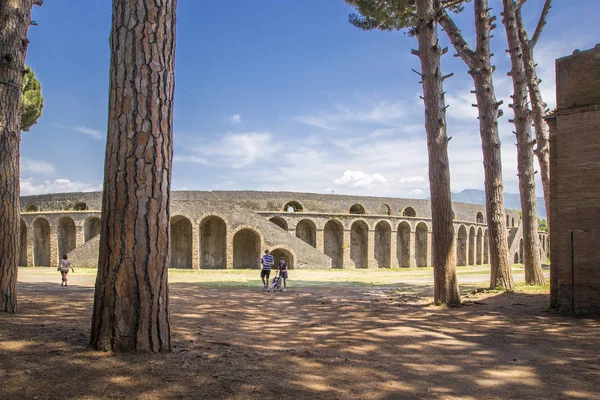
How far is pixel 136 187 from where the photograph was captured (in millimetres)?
4391

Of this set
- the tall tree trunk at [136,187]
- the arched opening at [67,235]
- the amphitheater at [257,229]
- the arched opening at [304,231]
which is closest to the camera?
the tall tree trunk at [136,187]

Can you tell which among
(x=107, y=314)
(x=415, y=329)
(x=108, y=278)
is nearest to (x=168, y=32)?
(x=108, y=278)

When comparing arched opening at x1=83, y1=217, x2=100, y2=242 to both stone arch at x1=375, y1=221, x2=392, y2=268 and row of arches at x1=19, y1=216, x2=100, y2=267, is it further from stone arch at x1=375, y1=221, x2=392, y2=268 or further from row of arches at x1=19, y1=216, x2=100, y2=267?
stone arch at x1=375, y1=221, x2=392, y2=268

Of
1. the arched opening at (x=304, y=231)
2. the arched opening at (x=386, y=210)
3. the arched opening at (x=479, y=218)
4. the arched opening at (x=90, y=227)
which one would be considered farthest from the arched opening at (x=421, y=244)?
the arched opening at (x=90, y=227)

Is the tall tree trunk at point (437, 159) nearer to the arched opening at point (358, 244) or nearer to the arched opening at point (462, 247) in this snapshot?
the arched opening at point (358, 244)

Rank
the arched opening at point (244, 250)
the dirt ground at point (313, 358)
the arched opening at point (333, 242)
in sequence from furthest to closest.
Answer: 1. the arched opening at point (333, 242)
2. the arched opening at point (244, 250)
3. the dirt ground at point (313, 358)

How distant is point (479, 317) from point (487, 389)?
4668mm

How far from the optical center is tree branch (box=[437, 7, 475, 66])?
1371 centimetres

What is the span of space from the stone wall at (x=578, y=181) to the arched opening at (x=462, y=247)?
109 ft

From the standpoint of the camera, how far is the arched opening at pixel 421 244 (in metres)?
38.2

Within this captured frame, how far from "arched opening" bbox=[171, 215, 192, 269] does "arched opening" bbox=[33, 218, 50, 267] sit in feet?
31.3

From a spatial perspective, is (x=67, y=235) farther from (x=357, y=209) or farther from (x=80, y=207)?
(x=357, y=209)

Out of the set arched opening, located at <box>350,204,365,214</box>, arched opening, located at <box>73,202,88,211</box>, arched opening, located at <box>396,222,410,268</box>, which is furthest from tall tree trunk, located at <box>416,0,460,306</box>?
arched opening, located at <box>73,202,88,211</box>

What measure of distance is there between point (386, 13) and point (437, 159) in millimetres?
6022
